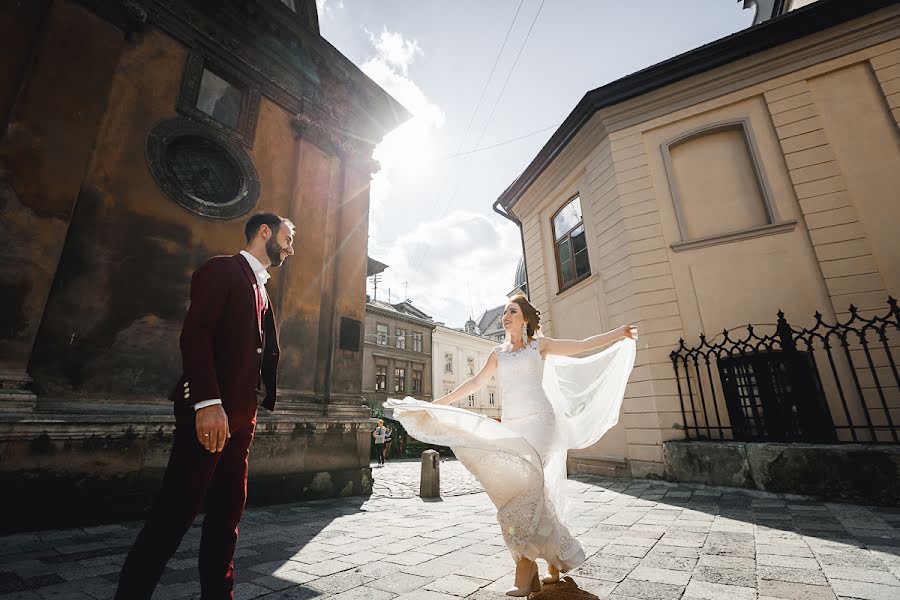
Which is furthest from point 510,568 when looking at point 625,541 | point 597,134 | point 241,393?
point 597,134

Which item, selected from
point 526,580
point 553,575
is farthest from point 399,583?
point 553,575

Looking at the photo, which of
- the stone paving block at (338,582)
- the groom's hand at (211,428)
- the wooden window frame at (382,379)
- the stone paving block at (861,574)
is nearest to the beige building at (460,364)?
the wooden window frame at (382,379)

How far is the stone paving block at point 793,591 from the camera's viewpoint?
7.20 feet

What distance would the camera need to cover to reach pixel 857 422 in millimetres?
6504

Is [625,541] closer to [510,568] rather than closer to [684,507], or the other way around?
[510,568]

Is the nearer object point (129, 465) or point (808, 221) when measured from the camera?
point (129, 465)

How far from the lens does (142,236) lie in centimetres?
532

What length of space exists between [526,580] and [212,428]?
1.97 metres

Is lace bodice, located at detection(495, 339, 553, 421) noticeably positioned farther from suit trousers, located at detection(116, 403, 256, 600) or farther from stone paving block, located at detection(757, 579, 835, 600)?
suit trousers, located at detection(116, 403, 256, 600)

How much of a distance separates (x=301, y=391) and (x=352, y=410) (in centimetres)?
93

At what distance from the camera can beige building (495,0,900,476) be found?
7.20 metres

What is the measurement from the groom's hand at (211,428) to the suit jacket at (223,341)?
6 centimetres

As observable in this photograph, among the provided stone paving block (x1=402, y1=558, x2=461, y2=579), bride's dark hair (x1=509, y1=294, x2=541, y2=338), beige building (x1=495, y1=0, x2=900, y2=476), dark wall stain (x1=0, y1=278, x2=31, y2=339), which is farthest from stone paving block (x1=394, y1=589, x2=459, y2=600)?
beige building (x1=495, y1=0, x2=900, y2=476)

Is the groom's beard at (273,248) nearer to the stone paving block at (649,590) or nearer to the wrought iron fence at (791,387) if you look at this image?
the stone paving block at (649,590)
